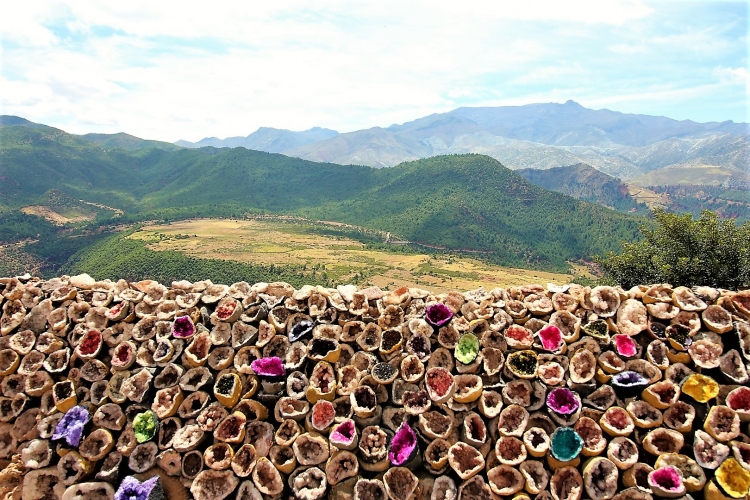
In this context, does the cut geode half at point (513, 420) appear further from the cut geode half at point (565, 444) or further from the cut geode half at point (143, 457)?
the cut geode half at point (143, 457)

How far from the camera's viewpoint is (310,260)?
67750mm

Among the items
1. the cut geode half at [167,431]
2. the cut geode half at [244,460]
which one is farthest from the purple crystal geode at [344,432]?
the cut geode half at [167,431]

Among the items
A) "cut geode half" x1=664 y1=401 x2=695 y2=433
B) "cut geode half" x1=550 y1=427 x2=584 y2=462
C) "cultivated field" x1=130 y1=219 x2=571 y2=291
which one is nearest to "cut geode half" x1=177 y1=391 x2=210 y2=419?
"cut geode half" x1=550 y1=427 x2=584 y2=462

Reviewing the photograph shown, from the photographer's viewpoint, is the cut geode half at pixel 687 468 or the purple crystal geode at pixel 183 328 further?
the purple crystal geode at pixel 183 328

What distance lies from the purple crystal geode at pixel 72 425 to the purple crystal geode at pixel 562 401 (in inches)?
229

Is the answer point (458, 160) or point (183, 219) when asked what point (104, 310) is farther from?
point (458, 160)

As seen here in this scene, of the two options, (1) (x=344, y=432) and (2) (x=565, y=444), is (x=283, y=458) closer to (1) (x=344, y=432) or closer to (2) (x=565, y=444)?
(1) (x=344, y=432)

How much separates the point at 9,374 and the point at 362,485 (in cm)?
521

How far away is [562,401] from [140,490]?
4.99 metres

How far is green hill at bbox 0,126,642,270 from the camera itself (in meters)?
98.7

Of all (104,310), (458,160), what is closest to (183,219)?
(458,160)

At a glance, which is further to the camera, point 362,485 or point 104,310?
point 104,310

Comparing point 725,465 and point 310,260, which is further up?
point 725,465

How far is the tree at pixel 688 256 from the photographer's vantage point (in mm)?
11422
